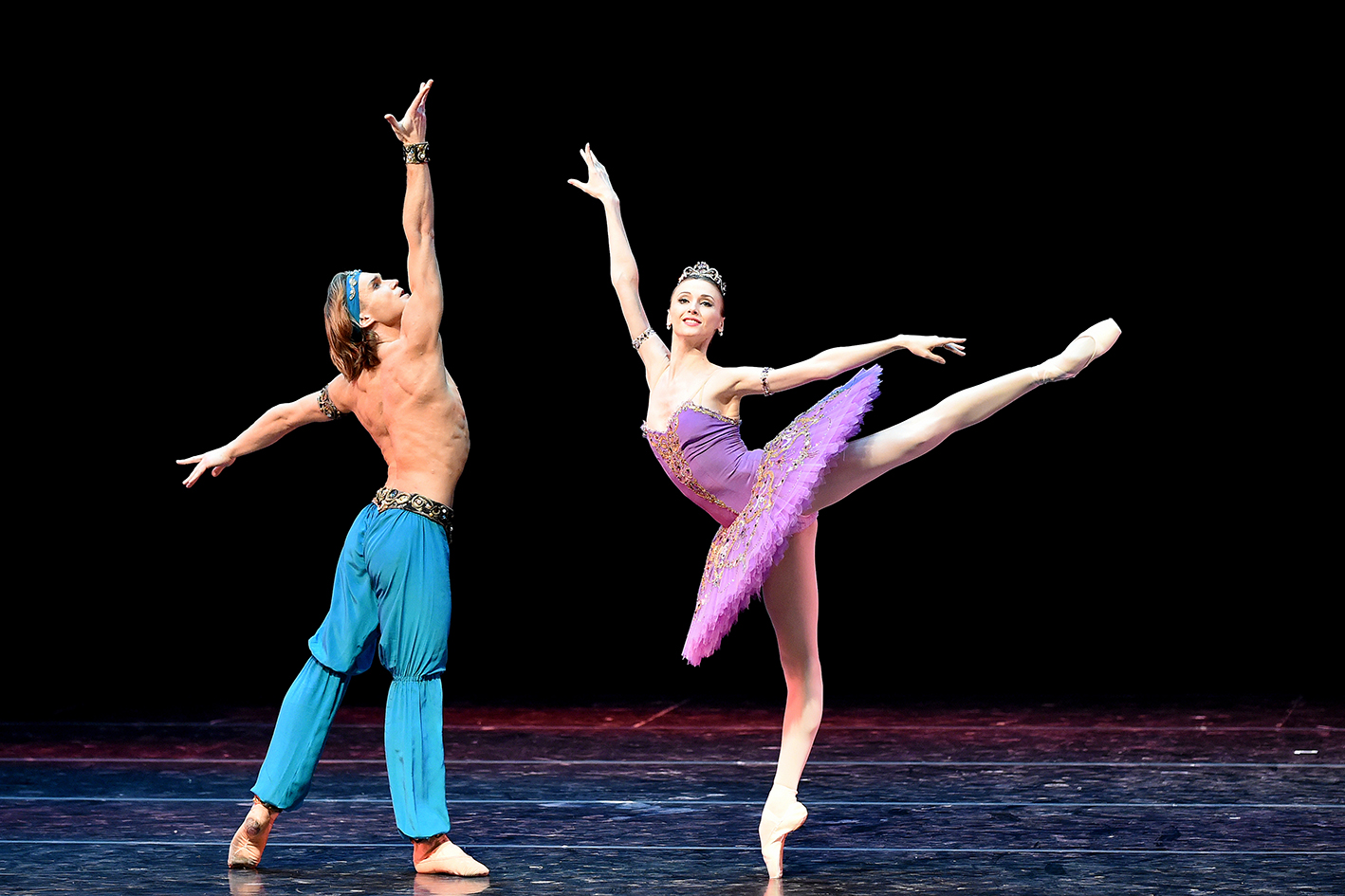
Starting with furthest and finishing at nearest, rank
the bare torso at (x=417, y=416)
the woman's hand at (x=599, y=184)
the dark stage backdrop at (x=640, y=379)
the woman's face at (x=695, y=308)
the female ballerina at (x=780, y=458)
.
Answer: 1. the dark stage backdrop at (x=640, y=379)
2. the woman's hand at (x=599, y=184)
3. the woman's face at (x=695, y=308)
4. the bare torso at (x=417, y=416)
5. the female ballerina at (x=780, y=458)

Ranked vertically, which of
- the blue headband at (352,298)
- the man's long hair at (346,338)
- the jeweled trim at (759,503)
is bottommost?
the jeweled trim at (759,503)

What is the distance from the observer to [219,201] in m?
6.88

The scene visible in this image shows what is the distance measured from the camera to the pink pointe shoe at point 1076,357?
3.48 m

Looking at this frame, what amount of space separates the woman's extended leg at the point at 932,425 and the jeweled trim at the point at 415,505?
81 cm

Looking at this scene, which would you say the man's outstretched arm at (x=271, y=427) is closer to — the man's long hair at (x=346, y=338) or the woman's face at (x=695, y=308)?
the man's long hair at (x=346, y=338)

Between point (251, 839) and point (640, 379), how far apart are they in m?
3.99

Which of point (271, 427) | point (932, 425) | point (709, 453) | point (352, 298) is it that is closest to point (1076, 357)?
point (932, 425)

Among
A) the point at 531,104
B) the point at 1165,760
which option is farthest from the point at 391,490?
the point at 531,104

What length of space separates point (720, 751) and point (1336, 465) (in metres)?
3.53

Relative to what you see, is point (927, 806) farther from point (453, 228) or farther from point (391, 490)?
point (453, 228)

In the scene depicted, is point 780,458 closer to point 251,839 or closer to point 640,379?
A: point 251,839

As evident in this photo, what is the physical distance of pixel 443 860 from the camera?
129 inches

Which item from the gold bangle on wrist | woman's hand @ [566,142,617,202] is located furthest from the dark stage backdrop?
the gold bangle on wrist

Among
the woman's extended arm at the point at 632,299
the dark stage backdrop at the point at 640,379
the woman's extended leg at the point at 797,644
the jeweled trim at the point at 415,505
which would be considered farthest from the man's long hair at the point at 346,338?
the dark stage backdrop at the point at 640,379
